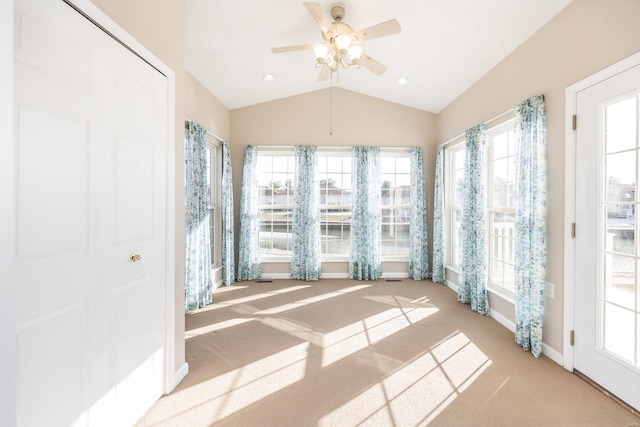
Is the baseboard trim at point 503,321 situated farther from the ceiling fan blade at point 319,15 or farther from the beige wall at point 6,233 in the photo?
the beige wall at point 6,233

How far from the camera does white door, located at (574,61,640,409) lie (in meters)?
2.07

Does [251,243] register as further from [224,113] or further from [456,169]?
[456,169]

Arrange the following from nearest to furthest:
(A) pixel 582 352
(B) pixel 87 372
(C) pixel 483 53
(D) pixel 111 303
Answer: (B) pixel 87 372, (D) pixel 111 303, (A) pixel 582 352, (C) pixel 483 53

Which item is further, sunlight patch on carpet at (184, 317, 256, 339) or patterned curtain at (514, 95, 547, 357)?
sunlight patch on carpet at (184, 317, 256, 339)

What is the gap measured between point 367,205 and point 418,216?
Result: 0.89m

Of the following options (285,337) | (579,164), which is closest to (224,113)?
(285,337)

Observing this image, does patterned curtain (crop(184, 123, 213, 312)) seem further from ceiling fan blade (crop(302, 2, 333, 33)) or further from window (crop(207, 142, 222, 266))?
ceiling fan blade (crop(302, 2, 333, 33))

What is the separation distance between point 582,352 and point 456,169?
316 cm

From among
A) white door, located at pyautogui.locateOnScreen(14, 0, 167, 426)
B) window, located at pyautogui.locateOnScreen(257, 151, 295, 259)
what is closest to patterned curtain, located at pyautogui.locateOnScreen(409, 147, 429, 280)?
window, located at pyautogui.locateOnScreen(257, 151, 295, 259)

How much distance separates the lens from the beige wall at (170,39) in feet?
5.78

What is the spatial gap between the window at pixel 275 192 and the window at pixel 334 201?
57cm

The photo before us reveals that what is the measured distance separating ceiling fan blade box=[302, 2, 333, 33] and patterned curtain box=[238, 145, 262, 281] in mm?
2962

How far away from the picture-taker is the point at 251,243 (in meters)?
5.41

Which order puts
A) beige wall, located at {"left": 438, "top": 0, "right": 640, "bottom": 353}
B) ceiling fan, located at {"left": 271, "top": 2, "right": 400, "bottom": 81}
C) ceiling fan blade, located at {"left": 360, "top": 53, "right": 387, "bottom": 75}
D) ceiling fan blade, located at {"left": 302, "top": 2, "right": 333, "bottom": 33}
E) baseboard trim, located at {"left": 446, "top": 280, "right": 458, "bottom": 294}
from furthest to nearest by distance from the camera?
1. baseboard trim, located at {"left": 446, "top": 280, "right": 458, "bottom": 294}
2. ceiling fan blade, located at {"left": 360, "top": 53, "right": 387, "bottom": 75}
3. ceiling fan, located at {"left": 271, "top": 2, "right": 400, "bottom": 81}
4. ceiling fan blade, located at {"left": 302, "top": 2, "right": 333, "bottom": 33}
5. beige wall, located at {"left": 438, "top": 0, "right": 640, "bottom": 353}
